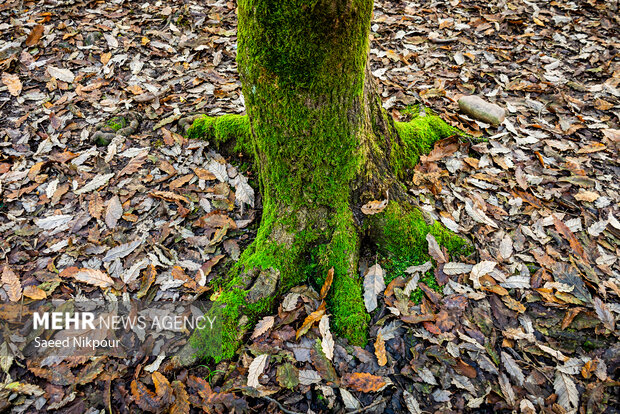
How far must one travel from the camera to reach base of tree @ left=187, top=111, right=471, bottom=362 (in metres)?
2.50

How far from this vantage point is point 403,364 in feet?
7.86

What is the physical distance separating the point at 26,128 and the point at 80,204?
1.39m

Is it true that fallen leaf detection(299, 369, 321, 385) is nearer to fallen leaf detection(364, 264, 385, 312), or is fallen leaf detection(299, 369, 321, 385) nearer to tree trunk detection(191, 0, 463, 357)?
tree trunk detection(191, 0, 463, 357)

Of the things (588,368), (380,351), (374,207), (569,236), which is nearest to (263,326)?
(380,351)

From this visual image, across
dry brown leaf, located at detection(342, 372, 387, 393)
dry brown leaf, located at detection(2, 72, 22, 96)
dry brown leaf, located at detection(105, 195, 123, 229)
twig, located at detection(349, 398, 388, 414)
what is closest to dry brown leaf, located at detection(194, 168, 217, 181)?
dry brown leaf, located at detection(105, 195, 123, 229)

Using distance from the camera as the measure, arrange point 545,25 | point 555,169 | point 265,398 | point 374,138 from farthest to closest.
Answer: point 545,25 < point 555,169 < point 374,138 < point 265,398

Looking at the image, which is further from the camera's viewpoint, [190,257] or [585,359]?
[190,257]

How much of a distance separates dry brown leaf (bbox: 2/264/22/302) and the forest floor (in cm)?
2

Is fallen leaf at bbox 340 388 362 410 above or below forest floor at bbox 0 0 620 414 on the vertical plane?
below

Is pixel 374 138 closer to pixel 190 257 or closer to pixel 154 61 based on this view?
pixel 190 257

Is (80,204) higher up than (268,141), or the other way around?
(268,141)

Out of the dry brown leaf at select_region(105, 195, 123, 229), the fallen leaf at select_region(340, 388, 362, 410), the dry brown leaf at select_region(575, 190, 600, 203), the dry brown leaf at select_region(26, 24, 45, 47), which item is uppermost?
Result: the dry brown leaf at select_region(26, 24, 45, 47)

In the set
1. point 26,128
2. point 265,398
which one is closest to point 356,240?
point 265,398

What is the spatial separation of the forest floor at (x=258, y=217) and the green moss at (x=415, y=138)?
4.7 inches
